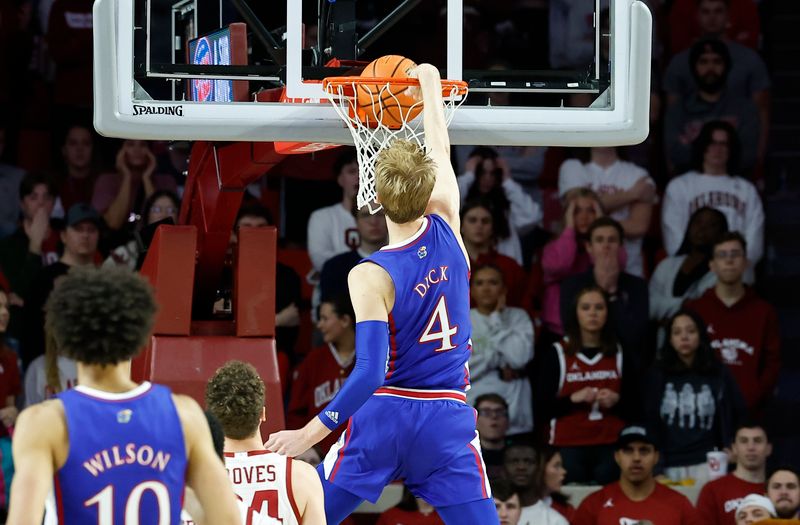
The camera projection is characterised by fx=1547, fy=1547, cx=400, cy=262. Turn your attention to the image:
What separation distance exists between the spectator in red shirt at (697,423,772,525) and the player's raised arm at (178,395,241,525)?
634cm

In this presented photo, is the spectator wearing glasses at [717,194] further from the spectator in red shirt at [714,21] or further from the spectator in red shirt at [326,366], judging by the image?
the spectator in red shirt at [326,366]

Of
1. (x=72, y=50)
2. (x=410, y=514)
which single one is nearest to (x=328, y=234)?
(x=410, y=514)

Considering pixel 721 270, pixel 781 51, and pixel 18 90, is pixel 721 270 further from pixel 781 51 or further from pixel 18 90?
pixel 18 90

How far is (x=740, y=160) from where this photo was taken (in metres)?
12.1

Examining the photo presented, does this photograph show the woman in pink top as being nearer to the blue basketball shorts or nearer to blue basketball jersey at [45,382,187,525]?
the blue basketball shorts

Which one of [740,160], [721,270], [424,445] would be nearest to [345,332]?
[721,270]

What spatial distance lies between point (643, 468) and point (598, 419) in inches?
27.5

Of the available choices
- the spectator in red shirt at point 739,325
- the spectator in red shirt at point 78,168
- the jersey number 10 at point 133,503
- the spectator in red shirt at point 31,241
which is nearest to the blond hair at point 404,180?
the jersey number 10 at point 133,503

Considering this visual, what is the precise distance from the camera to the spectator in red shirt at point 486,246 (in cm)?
1120

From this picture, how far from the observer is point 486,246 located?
1130cm

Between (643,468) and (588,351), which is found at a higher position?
Result: (588,351)

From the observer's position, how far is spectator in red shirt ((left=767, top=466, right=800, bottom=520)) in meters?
9.83

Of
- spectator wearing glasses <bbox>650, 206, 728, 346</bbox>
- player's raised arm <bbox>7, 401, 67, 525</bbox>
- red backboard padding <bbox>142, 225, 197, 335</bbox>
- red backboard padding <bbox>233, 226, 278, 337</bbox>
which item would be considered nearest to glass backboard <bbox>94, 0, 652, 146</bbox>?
red backboard padding <bbox>142, 225, 197, 335</bbox>

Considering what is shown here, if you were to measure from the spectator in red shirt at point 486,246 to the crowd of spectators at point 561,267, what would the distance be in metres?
0.02
